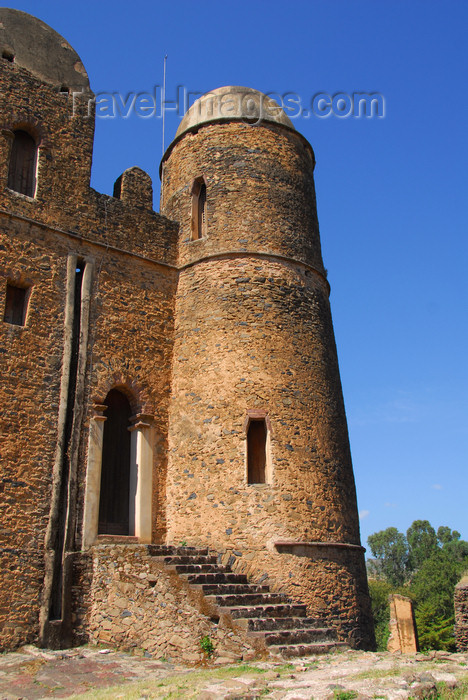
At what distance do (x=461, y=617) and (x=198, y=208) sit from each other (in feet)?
38.1

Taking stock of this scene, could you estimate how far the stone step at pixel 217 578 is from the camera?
9.29 meters

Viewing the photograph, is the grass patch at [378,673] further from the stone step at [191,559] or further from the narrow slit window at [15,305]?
the narrow slit window at [15,305]

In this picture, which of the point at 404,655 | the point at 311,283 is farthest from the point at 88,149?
the point at 404,655

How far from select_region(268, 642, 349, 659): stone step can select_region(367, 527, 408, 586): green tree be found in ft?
267

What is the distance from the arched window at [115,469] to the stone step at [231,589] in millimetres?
2642

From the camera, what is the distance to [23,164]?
12055 millimetres

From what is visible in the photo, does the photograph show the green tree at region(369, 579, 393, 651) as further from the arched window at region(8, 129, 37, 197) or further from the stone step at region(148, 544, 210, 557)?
the arched window at region(8, 129, 37, 197)

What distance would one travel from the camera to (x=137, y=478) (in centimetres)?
1161

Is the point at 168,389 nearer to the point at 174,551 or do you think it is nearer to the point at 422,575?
the point at 174,551

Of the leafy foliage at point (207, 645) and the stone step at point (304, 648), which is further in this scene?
the leafy foliage at point (207, 645)

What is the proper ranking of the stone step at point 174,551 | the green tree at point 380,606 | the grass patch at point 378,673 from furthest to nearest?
the green tree at point 380,606 → the stone step at point 174,551 → the grass patch at point 378,673

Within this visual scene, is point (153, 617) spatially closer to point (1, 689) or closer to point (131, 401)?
point (1, 689)

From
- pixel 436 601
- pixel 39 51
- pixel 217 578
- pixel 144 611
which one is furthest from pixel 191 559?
pixel 436 601

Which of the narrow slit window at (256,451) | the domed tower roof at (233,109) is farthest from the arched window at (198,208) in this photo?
the narrow slit window at (256,451)
